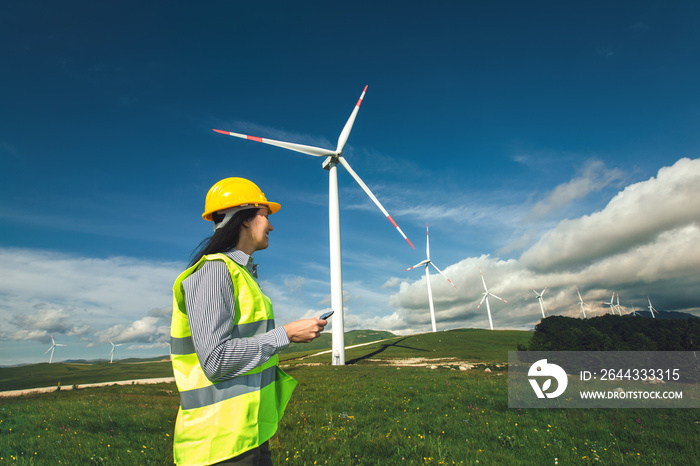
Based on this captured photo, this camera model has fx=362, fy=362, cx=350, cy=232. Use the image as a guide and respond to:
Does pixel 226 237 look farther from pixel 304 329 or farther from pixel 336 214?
pixel 336 214

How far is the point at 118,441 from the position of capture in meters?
8.63

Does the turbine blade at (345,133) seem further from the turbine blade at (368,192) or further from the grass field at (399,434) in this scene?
the grass field at (399,434)

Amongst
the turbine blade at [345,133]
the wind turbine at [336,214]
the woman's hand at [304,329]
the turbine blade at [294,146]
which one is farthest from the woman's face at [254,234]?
the turbine blade at [345,133]

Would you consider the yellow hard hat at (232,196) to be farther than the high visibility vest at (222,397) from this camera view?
Yes

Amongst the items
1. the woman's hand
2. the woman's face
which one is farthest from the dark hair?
the woman's hand

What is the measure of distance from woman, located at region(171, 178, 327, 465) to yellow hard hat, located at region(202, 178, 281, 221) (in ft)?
1.68

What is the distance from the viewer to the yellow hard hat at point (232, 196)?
315cm

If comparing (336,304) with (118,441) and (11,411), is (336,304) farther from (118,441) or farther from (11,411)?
(118,441)

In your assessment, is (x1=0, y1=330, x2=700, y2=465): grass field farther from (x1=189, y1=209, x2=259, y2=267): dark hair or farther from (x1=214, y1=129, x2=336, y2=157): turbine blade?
(x1=214, y1=129, x2=336, y2=157): turbine blade

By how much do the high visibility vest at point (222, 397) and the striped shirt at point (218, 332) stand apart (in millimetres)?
122

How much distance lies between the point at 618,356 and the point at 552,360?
485 centimetres

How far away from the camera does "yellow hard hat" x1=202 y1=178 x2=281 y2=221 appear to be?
3.15 meters

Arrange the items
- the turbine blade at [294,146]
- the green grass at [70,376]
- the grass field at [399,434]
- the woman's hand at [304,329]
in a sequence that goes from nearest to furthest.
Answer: the woman's hand at [304,329] → the grass field at [399,434] → the turbine blade at [294,146] → the green grass at [70,376]

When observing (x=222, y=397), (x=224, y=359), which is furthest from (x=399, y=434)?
(x=224, y=359)
